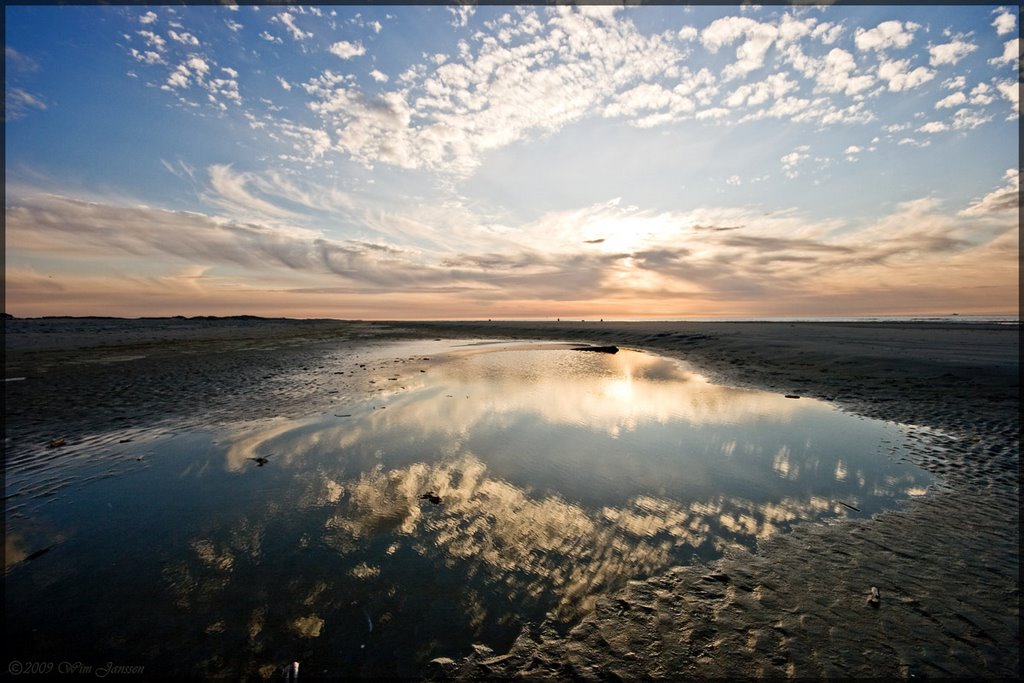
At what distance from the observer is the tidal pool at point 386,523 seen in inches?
153

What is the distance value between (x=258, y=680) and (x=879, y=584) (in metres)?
6.48

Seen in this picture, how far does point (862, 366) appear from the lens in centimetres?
1977

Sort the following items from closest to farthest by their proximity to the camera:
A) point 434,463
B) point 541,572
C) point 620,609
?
point 620,609 → point 541,572 → point 434,463

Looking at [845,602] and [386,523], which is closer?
[845,602]

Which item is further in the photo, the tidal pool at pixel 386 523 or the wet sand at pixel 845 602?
the tidal pool at pixel 386 523

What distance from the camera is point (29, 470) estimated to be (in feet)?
26.6

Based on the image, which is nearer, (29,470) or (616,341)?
(29,470)

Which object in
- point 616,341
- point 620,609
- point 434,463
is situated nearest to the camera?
point 620,609

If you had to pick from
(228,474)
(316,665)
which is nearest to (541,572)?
(316,665)

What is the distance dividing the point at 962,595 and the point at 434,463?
309 inches

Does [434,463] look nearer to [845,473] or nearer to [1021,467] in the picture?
[845,473]

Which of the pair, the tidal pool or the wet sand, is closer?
the wet sand

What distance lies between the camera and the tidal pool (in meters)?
3.88

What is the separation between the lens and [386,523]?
5.98 metres
